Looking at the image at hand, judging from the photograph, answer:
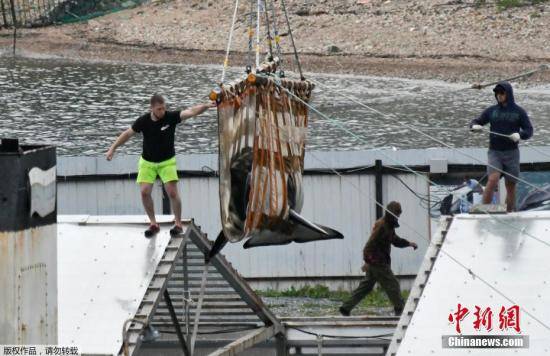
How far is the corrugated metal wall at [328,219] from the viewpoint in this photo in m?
21.6

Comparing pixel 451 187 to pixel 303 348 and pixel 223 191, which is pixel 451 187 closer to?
pixel 303 348

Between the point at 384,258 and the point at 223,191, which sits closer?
the point at 223,191

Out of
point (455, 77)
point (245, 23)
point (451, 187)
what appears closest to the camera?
point (451, 187)

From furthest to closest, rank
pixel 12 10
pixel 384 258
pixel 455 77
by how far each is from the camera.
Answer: pixel 12 10, pixel 455 77, pixel 384 258

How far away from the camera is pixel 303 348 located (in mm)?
17516

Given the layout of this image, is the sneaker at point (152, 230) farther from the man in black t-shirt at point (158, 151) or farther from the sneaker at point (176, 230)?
the sneaker at point (176, 230)

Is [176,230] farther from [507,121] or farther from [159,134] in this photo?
[507,121]

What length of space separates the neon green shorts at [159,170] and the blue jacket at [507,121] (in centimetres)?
359

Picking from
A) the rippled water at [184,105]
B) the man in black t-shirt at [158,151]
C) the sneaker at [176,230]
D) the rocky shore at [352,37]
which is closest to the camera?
the sneaker at [176,230]

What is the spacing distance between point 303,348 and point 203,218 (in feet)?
16.4

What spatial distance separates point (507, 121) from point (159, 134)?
410cm

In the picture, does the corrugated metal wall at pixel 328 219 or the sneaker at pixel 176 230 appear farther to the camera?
the corrugated metal wall at pixel 328 219

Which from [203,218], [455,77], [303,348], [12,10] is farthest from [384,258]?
[12,10]

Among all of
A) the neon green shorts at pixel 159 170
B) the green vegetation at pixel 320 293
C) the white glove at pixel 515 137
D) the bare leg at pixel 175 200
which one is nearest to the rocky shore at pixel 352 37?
the green vegetation at pixel 320 293
